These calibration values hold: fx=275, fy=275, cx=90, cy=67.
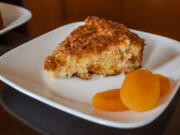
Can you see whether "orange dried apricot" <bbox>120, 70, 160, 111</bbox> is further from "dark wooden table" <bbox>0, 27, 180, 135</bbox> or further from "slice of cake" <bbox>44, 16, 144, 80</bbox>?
"slice of cake" <bbox>44, 16, 144, 80</bbox>

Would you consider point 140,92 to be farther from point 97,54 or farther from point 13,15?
point 13,15

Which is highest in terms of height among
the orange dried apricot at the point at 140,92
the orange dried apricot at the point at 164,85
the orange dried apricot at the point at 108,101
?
the orange dried apricot at the point at 140,92

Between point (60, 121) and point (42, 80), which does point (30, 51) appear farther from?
point (60, 121)

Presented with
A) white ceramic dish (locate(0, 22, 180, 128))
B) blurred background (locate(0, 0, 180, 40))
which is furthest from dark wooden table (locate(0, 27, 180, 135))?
blurred background (locate(0, 0, 180, 40))

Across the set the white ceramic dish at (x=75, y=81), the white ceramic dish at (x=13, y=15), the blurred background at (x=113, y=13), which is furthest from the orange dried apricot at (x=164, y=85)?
the white ceramic dish at (x=13, y=15)

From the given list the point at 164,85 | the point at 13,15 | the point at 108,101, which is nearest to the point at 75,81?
the point at 108,101

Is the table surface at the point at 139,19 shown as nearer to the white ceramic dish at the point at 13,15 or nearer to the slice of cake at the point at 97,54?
the white ceramic dish at the point at 13,15
